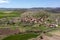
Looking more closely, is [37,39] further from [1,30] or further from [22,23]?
[22,23]

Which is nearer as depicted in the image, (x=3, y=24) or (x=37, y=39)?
(x=37, y=39)

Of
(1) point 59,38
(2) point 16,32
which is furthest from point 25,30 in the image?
(1) point 59,38

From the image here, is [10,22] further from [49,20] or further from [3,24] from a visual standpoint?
[49,20]

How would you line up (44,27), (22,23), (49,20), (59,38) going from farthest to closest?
1. (49,20)
2. (22,23)
3. (44,27)
4. (59,38)

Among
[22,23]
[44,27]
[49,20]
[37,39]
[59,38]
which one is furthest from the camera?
[49,20]

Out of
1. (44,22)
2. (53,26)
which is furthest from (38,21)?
(53,26)

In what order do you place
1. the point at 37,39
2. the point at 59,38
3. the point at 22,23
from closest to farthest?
the point at 37,39
the point at 59,38
the point at 22,23

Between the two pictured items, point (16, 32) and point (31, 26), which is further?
point (31, 26)

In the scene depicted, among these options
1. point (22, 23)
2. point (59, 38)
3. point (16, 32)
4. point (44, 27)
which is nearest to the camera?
point (59, 38)
